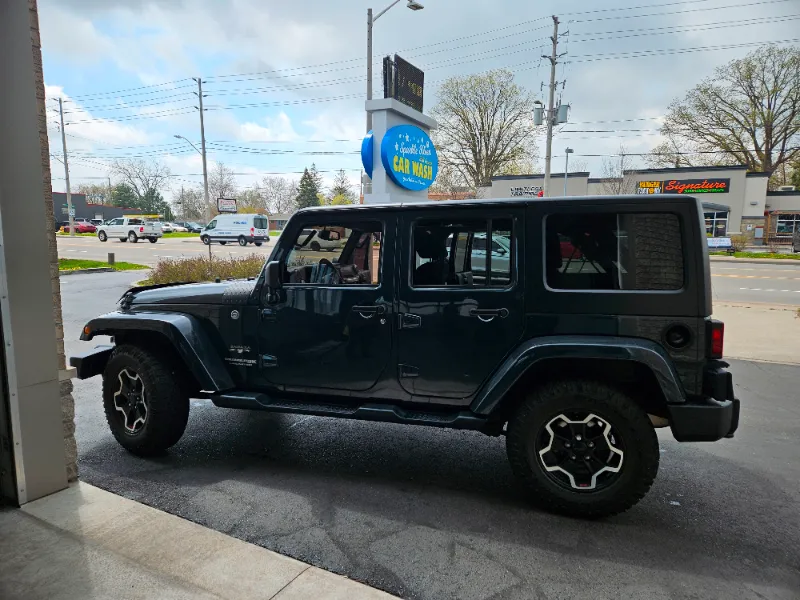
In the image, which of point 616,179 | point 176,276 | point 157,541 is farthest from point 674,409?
point 616,179

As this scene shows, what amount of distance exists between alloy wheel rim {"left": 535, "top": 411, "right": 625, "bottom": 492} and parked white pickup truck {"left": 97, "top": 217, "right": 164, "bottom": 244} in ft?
128

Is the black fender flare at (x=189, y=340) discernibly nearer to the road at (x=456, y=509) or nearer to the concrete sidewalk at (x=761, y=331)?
the road at (x=456, y=509)

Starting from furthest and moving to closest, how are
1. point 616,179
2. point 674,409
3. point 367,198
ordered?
point 616,179 < point 367,198 < point 674,409

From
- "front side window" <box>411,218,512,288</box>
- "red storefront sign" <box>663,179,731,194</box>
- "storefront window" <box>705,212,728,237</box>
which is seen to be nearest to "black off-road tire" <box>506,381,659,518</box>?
"front side window" <box>411,218,512,288</box>

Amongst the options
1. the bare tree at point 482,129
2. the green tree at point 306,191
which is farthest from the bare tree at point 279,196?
the bare tree at point 482,129

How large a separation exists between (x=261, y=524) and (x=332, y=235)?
79.6 inches

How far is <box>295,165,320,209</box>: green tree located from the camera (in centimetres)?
8381

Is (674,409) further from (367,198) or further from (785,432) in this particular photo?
(367,198)

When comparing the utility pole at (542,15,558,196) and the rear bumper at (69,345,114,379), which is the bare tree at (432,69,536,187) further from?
the rear bumper at (69,345,114,379)

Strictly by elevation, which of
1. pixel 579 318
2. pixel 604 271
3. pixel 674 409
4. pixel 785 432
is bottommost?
pixel 785 432

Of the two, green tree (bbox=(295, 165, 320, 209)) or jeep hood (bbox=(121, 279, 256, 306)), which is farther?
green tree (bbox=(295, 165, 320, 209))

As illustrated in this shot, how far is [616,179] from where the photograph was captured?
4559 centimetres

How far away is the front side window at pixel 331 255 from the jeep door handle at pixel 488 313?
2.85 feet

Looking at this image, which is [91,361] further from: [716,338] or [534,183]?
[534,183]
